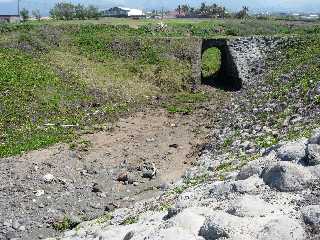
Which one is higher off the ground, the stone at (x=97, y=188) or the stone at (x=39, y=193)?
the stone at (x=39, y=193)

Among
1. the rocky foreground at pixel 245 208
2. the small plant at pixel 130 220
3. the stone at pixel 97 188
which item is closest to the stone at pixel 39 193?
the stone at pixel 97 188

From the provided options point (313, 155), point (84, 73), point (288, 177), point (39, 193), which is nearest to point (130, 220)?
point (288, 177)

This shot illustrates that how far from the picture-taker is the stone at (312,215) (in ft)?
42.5

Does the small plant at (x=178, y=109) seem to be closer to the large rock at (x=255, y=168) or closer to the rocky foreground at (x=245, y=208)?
the rocky foreground at (x=245, y=208)

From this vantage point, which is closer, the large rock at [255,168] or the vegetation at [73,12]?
the large rock at [255,168]

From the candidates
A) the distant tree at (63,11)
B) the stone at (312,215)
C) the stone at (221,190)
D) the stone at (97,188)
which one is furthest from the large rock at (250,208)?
the distant tree at (63,11)

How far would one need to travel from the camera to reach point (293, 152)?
1767cm

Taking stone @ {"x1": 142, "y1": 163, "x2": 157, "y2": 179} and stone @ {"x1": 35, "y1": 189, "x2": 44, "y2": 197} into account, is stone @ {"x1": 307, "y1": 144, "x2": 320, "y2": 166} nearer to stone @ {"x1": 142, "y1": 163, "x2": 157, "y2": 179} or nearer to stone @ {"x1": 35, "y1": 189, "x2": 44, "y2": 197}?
stone @ {"x1": 142, "y1": 163, "x2": 157, "y2": 179}

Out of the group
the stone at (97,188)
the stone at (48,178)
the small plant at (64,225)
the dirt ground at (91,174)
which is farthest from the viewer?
the stone at (48,178)

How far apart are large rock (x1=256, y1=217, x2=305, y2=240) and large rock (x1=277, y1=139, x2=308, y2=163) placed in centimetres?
417

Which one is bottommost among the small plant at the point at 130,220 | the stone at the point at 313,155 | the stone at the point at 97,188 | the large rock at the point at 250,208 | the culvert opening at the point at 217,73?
the stone at the point at 97,188

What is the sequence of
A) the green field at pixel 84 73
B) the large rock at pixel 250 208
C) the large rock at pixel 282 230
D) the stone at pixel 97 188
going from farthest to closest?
the green field at pixel 84 73 < the stone at pixel 97 188 < the large rock at pixel 250 208 < the large rock at pixel 282 230

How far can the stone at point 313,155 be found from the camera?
1631cm

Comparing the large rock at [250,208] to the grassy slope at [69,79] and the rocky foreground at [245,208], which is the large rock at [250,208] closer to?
the rocky foreground at [245,208]
